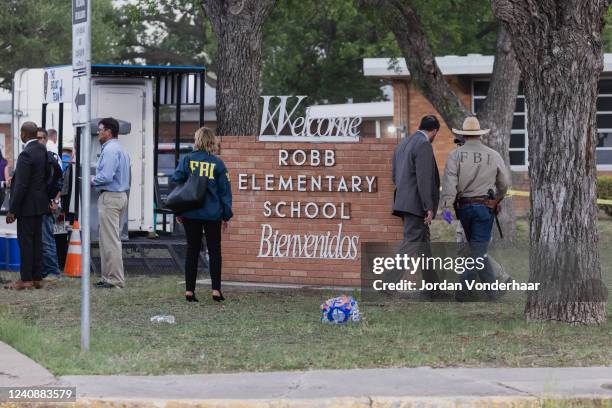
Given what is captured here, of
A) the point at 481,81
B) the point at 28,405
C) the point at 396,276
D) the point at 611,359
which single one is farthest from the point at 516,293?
the point at 481,81

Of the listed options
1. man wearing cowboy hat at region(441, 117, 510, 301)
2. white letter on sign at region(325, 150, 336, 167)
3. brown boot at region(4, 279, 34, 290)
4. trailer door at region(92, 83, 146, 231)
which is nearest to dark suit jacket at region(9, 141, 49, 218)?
brown boot at region(4, 279, 34, 290)

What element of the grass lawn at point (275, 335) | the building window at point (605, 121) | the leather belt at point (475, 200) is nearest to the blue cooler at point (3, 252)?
the grass lawn at point (275, 335)

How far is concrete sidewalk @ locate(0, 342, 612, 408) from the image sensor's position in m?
6.92

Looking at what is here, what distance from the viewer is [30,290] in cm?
1332

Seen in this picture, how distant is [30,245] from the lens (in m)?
13.4

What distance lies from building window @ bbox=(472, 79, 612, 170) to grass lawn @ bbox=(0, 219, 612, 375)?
16.1 m

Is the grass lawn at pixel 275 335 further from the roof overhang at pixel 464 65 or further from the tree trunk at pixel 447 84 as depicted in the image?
the roof overhang at pixel 464 65

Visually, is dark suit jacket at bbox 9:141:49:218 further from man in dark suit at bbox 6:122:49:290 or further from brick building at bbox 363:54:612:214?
brick building at bbox 363:54:612:214

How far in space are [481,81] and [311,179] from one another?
1580 centimetres

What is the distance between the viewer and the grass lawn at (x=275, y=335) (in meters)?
8.33

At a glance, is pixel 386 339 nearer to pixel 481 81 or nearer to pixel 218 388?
pixel 218 388

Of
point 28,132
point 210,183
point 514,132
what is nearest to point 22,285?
point 28,132

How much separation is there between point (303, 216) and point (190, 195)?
171 cm

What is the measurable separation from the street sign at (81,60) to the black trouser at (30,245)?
198 inches
